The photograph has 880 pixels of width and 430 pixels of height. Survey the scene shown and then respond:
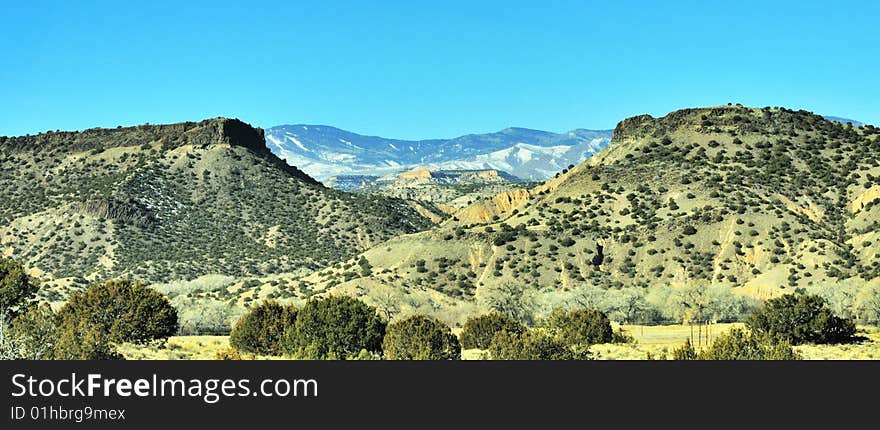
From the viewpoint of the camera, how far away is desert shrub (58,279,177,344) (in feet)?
168

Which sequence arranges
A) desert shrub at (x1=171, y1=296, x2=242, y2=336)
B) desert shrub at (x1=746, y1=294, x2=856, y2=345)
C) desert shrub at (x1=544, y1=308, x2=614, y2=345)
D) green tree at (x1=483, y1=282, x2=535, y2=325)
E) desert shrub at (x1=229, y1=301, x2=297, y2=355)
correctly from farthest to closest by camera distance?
desert shrub at (x1=171, y1=296, x2=242, y2=336) < green tree at (x1=483, y1=282, x2=535, y2=325) < desert shrub at (x1=544, y1=308, x2=614, y2=345) < desert shrub at (x1=746, y1=294, x2=856, y2=345) < desert shrub at (x1=229, y1=301, x2=297, y2=355)

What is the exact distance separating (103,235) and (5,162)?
109 feet

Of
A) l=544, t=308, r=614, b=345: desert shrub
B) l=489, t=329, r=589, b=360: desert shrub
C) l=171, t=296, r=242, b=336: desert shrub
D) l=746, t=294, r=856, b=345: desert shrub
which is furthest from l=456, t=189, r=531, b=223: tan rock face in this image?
l=489, t=329, r=589, b=360: desert shrub

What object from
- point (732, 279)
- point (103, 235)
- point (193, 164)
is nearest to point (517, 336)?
point (732, 279)

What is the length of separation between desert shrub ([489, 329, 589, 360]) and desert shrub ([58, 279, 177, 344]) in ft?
55.2

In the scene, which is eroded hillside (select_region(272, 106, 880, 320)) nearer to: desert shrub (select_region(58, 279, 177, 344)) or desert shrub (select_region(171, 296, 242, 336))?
desert shrub (select_region(171, 296, 242, 336))

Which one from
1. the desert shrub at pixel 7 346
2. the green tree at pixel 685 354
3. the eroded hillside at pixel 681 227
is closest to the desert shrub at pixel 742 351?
the green tree at pixel 685 354

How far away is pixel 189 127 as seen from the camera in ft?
466

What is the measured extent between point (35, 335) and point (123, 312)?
35.5 feet

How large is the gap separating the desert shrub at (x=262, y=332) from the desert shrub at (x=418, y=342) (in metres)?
7.44

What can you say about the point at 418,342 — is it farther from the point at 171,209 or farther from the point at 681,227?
the point at 171,209

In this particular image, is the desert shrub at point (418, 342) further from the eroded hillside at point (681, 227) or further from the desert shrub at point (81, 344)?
the eroded hillside at point (681, 227)

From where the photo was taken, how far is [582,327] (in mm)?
58625
